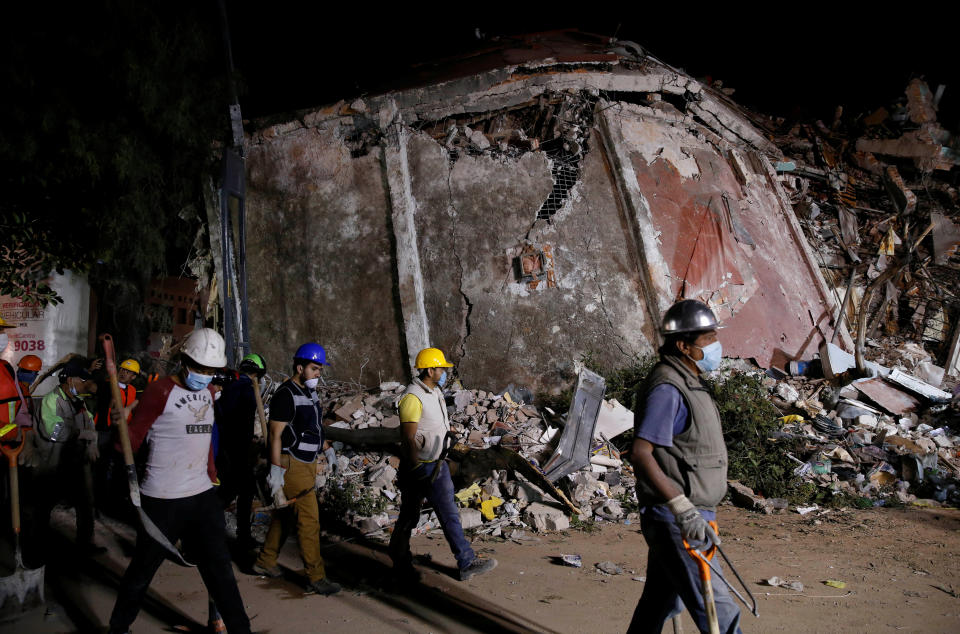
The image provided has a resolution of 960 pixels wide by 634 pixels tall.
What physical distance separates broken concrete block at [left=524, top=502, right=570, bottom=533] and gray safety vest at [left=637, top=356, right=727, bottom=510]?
3.27 m

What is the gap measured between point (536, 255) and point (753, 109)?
9.07 meters

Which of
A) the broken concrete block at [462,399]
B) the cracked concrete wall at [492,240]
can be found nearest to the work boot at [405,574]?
the broken concrete block at [462,399]

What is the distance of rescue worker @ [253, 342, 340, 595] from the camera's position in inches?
149

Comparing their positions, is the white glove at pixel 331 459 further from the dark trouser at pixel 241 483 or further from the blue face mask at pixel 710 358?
the blue face mask at pixel 710 358

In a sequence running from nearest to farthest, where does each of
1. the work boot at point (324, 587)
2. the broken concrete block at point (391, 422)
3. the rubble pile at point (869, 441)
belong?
the work boot at point (324, 587) < the rubble pile at point (869, 441) < the broken concrete block at point (391, 422)

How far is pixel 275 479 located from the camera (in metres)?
3.69

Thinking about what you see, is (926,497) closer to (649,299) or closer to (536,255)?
(649,299)

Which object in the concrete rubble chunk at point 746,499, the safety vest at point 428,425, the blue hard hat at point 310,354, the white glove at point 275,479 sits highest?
the blue hard hat at point 310,354

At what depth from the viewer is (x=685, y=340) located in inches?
97.3

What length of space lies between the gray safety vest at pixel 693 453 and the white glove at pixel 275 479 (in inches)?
93.1

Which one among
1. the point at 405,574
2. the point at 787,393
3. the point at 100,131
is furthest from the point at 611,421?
the point at 100,131

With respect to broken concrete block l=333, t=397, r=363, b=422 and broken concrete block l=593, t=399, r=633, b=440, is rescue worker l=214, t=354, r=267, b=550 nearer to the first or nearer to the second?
broken concrete block l=333, t=397, r=363, b=422

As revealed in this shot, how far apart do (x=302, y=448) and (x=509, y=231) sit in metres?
5.34

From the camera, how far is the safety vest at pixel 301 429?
3.88 metres
